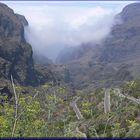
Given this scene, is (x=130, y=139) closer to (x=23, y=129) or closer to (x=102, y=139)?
(x=102, y=139)

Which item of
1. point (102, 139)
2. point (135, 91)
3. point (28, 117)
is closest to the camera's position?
point (102, 139)

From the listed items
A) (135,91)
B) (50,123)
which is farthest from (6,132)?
(135,91)

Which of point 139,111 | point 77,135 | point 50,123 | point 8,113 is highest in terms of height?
point 77,135

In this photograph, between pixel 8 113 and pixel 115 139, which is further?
pixel 8 113

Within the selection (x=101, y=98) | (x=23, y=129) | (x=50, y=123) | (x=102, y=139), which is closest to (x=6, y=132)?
Result: (x=23, y=129)

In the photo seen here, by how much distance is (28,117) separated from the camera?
2695cm

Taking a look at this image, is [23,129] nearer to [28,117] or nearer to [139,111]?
[28,117]

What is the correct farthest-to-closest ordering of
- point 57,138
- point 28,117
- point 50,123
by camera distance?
point 28,117
point 50,123
point 57,138

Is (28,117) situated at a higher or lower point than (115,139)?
lower

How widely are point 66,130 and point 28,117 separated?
11.4 meters

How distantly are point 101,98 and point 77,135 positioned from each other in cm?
15219

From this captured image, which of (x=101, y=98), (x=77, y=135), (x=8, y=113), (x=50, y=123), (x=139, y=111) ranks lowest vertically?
(x=101, y=98)

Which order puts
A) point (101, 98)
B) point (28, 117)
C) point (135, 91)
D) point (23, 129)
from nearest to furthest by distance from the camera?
point (23, 129), point (28, 117), point (135, 91), point (101, 98)

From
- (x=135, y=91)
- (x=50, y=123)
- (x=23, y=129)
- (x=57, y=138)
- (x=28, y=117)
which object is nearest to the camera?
(x=57, y=138)
